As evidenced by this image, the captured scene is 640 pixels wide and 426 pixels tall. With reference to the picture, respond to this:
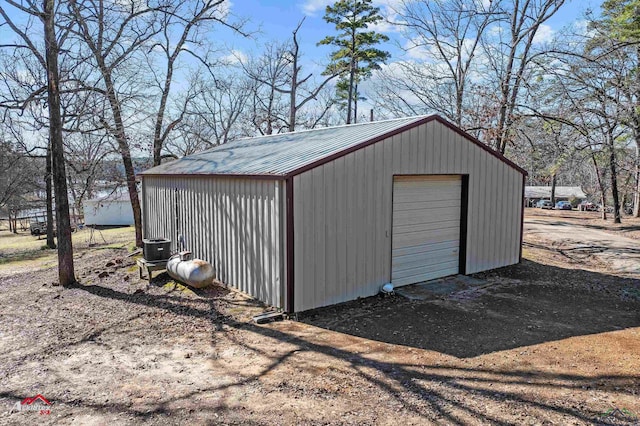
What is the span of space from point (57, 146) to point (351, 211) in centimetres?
595

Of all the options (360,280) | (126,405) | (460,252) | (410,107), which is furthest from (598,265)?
(410,107)

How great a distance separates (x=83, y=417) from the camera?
362cm

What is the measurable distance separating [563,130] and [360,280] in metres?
15.4

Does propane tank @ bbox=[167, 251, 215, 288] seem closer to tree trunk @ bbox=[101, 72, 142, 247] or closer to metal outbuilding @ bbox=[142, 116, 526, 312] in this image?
metal outbuilding @ bbox=[142, 116, 526, 312]

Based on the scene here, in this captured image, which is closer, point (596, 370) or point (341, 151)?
point (596, 370)

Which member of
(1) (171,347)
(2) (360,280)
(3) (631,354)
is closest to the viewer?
(3) (631,354)

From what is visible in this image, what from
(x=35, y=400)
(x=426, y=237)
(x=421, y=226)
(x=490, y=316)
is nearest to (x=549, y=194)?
(x=426, y=237)

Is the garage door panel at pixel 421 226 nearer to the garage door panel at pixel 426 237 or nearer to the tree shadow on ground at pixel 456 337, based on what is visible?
the garage door panel at pixel 426 237

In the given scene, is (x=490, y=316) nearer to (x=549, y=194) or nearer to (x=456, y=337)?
(x=456, y=337)

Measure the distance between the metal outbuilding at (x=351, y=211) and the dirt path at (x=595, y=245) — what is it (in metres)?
2.93

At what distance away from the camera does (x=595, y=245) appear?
13.0 metres

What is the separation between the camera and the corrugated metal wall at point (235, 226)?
6.31 metres

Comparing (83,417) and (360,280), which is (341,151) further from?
(83,417)

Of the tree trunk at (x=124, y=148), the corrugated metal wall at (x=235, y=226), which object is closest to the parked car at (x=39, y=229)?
the tree trunk at (x=124, y=148)
